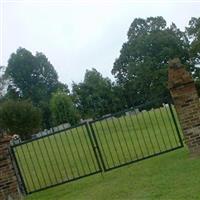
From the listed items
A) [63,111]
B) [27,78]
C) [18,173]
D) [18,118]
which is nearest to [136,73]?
[63,111]

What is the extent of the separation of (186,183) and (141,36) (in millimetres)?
60353

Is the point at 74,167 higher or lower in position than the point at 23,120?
lower

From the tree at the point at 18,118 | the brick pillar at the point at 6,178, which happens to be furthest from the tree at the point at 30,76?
the brick pillar at the point at 6,178

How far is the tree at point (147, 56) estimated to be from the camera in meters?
64.1

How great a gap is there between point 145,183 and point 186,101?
7.12 ft

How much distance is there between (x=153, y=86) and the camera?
2489 inches

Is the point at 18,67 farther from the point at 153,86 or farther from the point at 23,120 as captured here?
the point at 23,120

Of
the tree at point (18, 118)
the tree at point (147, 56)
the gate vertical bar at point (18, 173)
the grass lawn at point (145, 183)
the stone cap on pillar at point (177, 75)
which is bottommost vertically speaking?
the grass lawn at point (145, 183)

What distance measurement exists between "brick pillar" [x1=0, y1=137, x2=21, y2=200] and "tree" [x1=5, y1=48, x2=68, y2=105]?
209 ft

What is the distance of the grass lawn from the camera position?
7.93 m

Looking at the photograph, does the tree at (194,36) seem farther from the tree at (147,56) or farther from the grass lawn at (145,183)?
the grass lawn at (145,183)

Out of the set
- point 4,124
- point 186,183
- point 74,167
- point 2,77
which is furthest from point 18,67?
point 186,183

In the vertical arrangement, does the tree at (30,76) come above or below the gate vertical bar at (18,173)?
above

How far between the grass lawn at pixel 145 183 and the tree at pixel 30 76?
208 ft
